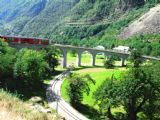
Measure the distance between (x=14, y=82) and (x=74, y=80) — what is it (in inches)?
494

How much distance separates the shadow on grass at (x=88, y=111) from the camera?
6153 cm

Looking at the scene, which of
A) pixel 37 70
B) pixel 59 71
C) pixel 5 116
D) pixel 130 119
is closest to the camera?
pixel 5 116

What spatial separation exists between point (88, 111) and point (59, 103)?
5600 millimetres

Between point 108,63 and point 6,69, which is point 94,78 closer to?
point 108,63

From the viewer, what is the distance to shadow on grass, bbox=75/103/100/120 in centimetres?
6153

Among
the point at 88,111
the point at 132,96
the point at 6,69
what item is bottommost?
the point at 88,111

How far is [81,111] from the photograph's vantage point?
211 ft

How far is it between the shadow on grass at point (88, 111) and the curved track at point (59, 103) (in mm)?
1970

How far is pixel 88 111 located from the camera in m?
64.4

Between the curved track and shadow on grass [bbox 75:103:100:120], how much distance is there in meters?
1.97

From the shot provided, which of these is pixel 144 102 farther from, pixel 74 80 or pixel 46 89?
pixel 46 89

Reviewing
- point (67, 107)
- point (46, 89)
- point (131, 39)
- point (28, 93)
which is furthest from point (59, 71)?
point (131, 39)

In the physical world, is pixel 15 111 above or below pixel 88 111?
above

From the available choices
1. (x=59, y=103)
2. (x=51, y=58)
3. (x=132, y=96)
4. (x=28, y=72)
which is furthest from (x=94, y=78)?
(x=132, y=96)
